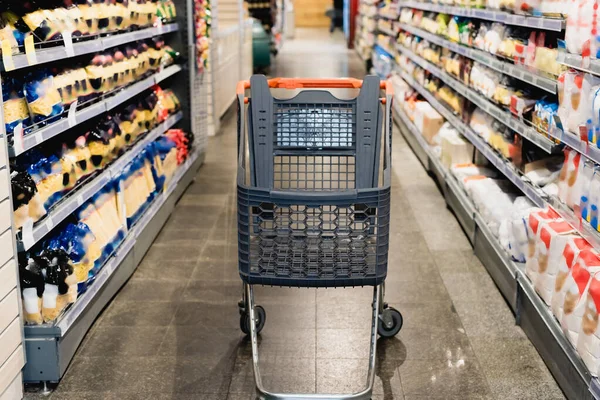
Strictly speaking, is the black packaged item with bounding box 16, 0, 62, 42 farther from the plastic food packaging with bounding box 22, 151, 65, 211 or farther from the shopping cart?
the shopping cart

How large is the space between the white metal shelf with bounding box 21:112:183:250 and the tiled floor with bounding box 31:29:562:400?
592 mm

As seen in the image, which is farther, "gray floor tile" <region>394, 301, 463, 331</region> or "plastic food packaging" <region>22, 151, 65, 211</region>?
"gray floor tile" <region>394, 301, 463, 331</region>

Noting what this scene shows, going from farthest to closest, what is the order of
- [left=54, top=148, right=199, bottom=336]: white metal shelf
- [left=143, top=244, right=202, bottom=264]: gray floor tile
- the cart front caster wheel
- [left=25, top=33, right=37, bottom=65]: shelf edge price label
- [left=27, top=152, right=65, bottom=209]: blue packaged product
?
[left=143, top=244, right=202, bottom=264]: gray floor tile
the cart front caster wheel
[left=27, top=152, right=65, bottom=209]: blue packaged product
[left=54, top=148, right=199, bottom=336]: white metal shelf
[left=25, top=33, right=37, bottom=65]: shelf edge price label

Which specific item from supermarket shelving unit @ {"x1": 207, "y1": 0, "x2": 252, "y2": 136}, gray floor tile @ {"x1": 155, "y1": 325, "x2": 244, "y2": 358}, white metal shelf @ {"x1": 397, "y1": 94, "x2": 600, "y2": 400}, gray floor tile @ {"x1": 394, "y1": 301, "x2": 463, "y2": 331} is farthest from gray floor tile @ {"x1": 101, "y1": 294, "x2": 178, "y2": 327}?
supermarket shelving unit @ {"x1": 207, "y1": 0, "x2": 252, "y2": 136}

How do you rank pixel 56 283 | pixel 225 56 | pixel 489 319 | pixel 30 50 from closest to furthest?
pixel 30 50 → pixel 56 283 → pixel 489 319 → pixel 225 56

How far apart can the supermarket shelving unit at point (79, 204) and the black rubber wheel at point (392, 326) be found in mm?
1309

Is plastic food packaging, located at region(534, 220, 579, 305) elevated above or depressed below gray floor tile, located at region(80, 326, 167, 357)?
above

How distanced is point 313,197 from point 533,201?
1669mm

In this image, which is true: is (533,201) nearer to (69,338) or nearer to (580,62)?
(580,62)

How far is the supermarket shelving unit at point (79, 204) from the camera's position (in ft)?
9.18

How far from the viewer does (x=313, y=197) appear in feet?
8.29

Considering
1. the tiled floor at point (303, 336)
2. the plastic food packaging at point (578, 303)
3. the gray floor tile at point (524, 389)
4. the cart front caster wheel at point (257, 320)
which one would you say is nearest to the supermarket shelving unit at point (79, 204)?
the tiled floor at point (303, 336)

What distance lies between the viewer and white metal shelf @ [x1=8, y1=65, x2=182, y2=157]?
2.89 metres

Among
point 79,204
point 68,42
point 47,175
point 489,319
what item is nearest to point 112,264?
point 79,204
